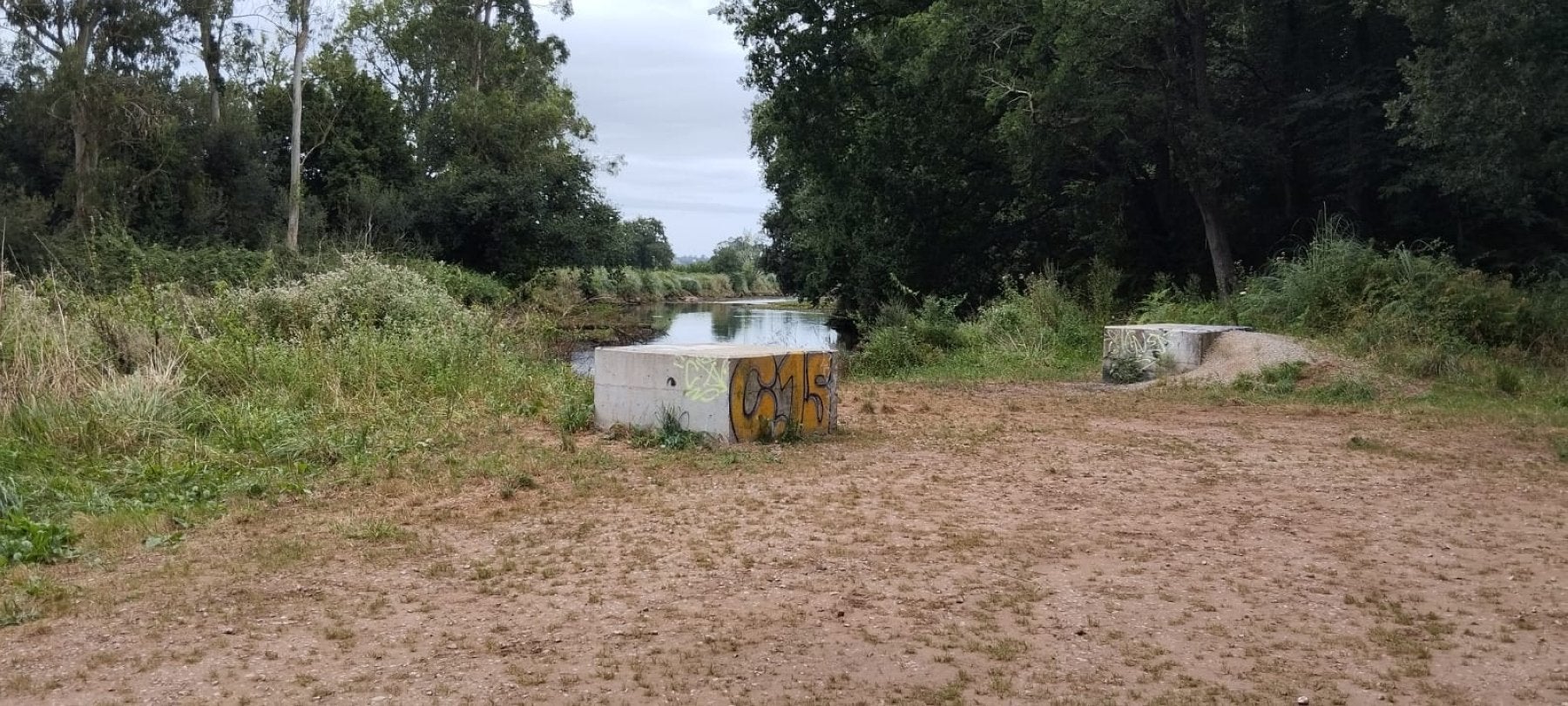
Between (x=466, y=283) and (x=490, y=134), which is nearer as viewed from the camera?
(x=466, y=283)

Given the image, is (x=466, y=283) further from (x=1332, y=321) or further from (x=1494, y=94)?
(x=1494, y=94)

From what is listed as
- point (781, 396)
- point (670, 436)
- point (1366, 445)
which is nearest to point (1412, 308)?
point (1366, 445)

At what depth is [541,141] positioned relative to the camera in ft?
143

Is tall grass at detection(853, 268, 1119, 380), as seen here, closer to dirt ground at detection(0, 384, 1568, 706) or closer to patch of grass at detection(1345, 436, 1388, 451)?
patch of grass at detection(1345, 436, 1388, 451)

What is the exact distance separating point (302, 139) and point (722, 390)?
35.0 m

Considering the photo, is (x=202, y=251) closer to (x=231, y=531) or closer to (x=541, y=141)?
(x=541, y=141)

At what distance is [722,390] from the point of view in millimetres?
8984

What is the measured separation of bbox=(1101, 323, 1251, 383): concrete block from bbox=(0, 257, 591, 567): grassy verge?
729 centimetres

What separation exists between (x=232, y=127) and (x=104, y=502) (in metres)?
31.4

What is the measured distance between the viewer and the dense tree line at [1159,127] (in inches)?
566

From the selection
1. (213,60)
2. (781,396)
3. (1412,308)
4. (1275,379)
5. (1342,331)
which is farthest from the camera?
(213,60)

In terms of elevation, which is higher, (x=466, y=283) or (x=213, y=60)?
(x=213, y=60)

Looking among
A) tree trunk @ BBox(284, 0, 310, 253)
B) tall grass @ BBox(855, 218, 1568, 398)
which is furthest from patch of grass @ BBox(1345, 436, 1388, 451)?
tree trunk @ BBox(284, 0, 310, 253)

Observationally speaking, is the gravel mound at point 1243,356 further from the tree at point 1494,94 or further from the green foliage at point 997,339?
the tree at point 1494,94
